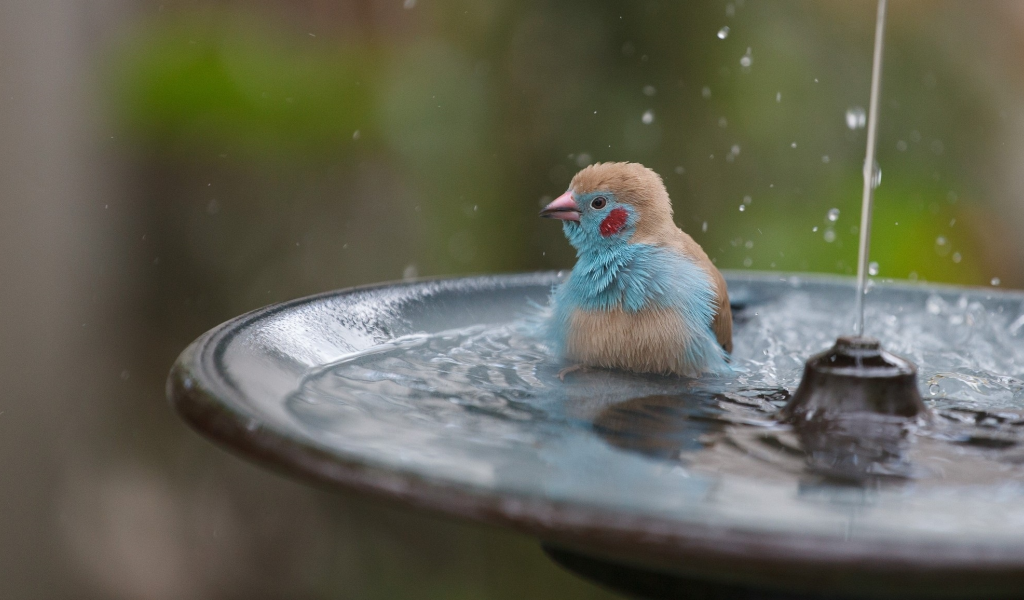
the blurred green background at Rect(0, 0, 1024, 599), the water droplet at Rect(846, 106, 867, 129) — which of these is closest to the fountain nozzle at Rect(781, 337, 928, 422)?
the blurred green background at Rect(0, 0, 1024, 599)

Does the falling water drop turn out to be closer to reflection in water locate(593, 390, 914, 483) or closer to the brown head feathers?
the brown head feathers

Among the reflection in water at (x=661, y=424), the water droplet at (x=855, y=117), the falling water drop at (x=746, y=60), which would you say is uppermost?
the falling water drop at (x=746, y=60)

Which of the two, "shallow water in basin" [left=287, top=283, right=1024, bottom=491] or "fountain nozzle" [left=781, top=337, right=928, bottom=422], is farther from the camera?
"fountain nozzle" [left=781, top=337, right=928, bottom=422]

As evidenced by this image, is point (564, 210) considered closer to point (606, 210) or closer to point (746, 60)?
point (606, 210)

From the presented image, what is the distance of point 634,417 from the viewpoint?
1724 mm

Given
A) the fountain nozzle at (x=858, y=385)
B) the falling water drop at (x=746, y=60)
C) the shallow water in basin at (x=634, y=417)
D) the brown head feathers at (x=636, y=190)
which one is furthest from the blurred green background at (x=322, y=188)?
the fountain nozzle at (x=858, y=385)

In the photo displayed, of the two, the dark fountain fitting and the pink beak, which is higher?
the pink beak

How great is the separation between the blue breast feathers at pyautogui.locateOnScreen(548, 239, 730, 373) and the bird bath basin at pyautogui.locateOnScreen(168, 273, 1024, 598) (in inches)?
3.6

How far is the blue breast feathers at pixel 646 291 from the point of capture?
235 cm

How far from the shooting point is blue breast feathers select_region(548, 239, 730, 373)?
2354mm

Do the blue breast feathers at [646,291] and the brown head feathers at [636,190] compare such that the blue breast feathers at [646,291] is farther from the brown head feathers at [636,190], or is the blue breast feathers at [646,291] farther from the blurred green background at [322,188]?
the blurred green background at [322,188]

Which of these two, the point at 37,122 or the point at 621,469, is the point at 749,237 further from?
the point at 621,469

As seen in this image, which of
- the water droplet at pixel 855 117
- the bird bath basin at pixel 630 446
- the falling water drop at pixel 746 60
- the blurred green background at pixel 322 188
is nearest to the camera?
the bird bath basin at pixel 630 446

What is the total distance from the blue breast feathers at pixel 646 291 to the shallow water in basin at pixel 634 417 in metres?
0.09
